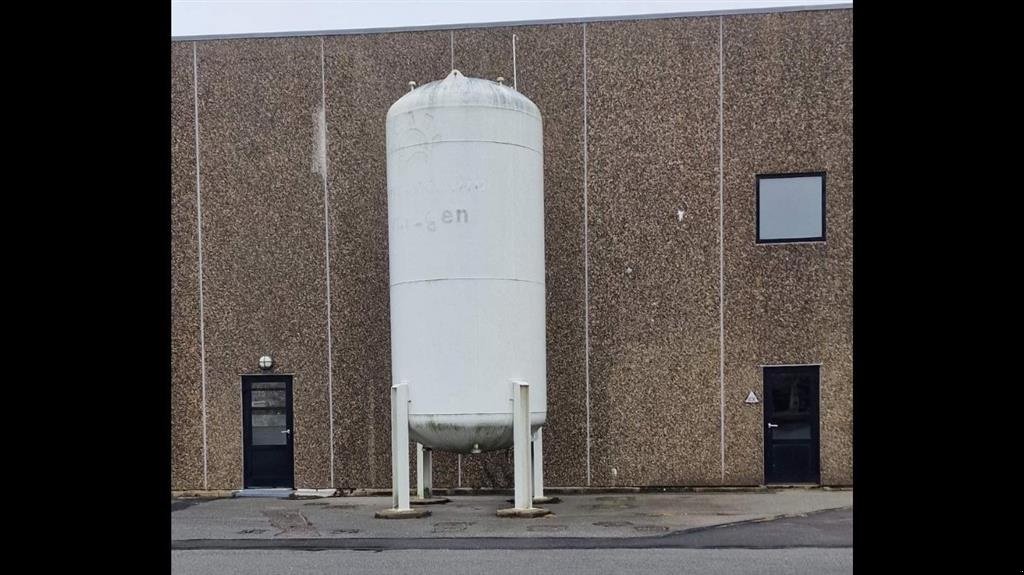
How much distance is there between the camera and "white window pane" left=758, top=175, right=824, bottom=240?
11305mm

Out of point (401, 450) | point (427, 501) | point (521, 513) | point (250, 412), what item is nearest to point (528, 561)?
point (521, 513)

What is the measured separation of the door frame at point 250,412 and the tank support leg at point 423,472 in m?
1.95

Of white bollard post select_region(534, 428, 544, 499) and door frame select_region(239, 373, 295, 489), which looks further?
door frame select_region(239, 373, 295, 489)

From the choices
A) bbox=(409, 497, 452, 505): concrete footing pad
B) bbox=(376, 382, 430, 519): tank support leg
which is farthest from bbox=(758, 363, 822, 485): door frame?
bbox=(376, 382, 430, 519): tank support leg

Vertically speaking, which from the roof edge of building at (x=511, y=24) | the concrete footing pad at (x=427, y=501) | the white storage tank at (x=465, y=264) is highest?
the roof edge of building at (x=511, y=24)

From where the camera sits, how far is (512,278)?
938 cm

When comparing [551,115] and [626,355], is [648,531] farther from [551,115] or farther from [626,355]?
[551,115]

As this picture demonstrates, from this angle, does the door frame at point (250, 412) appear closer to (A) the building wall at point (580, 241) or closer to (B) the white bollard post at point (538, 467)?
(A) the building wall at point (580, 241)

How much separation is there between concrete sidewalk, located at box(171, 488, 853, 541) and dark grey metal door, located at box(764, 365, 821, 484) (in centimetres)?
31

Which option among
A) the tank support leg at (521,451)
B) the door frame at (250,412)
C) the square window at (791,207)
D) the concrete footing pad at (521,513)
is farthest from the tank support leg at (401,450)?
the square window at (791,207)

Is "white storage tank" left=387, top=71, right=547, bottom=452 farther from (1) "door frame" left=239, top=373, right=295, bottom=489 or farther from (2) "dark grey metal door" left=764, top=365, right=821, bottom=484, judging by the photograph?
(2) "dark grey metal door" left=764, top=365, right=821, bottom=484

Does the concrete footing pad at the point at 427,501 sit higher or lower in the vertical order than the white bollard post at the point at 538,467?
lower

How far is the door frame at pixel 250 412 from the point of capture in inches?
454

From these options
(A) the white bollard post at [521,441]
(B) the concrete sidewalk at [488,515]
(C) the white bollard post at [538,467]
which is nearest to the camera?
(B) the concrete sidewalk at [488,515]
